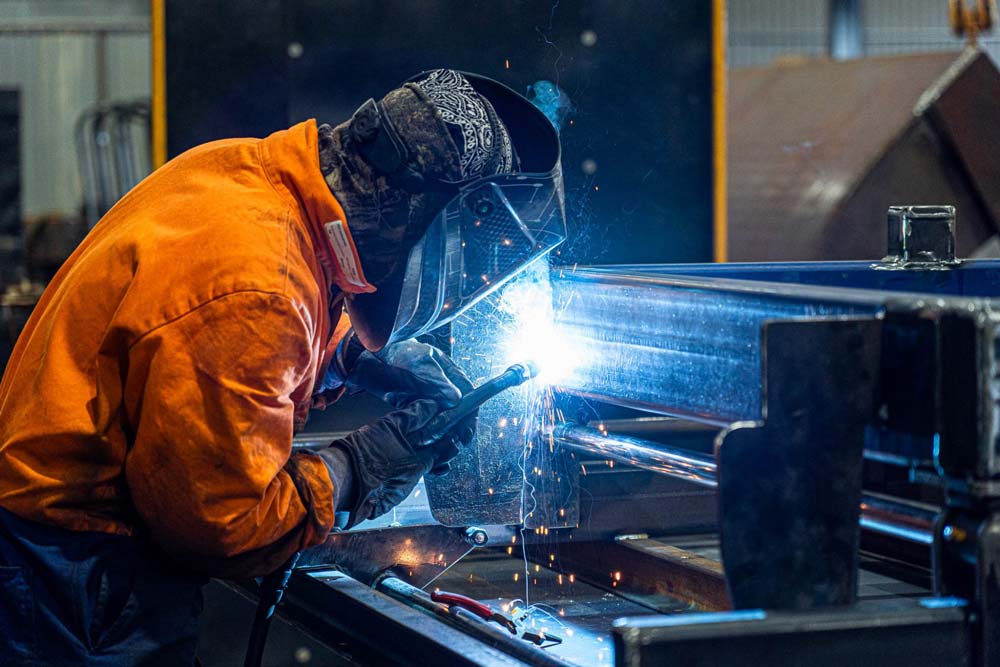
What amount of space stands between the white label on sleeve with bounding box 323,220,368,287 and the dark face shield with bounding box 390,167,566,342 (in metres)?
0.09

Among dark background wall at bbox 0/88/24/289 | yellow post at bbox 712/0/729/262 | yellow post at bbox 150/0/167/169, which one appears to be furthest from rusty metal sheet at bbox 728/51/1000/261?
dark background wall at bbox 0/88/24/289

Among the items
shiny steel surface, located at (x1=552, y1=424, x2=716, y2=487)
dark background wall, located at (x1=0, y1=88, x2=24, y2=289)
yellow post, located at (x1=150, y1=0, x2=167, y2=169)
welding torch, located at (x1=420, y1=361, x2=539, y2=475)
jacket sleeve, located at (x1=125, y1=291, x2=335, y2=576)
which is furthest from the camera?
dark background wall, located at (x1=0, y1=88, x2=24, y2=289)

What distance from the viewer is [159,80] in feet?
8.70

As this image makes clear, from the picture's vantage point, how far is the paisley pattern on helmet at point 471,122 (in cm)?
172

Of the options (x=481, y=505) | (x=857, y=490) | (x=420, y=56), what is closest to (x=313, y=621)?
(x=481, y=505)

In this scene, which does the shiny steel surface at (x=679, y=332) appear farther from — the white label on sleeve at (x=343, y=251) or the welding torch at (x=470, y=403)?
the white label on sleeve at (x=343, y=251)

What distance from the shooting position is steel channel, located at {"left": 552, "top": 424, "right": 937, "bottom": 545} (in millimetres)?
1298

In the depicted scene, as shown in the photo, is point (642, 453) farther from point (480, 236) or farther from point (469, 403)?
point (480, 236)

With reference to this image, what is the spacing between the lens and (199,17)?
8.66ft

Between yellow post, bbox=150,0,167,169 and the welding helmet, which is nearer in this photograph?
the welding helmet

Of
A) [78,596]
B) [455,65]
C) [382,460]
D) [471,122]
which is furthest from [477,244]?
[455,65]

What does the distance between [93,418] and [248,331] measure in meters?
0.26

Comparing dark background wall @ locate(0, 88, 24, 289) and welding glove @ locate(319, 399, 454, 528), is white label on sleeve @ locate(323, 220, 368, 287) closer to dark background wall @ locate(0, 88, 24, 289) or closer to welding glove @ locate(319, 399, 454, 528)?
welding glove @ locate(319, 399, 454, 528)

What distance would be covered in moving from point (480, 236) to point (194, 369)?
19.1 inches
